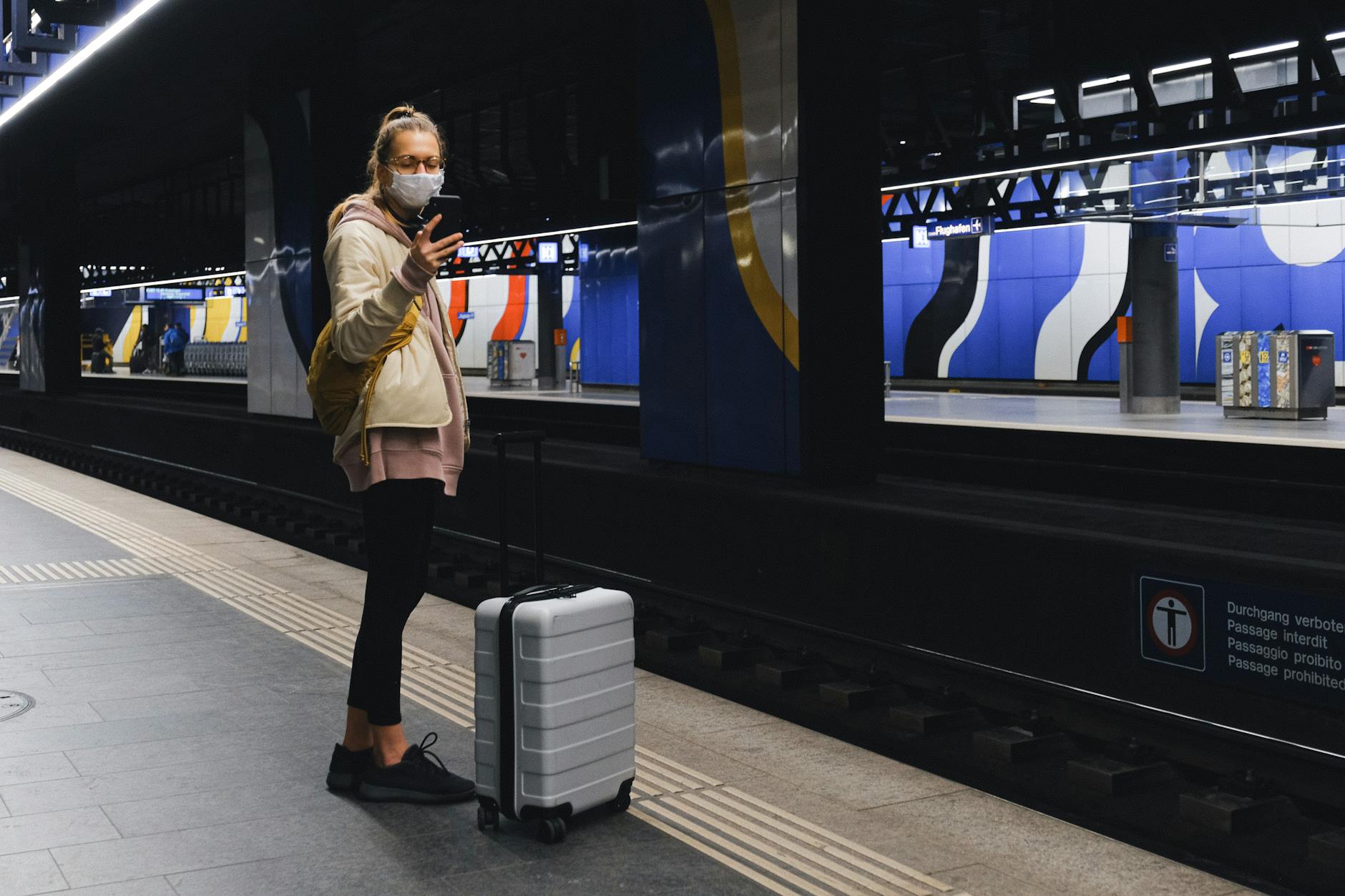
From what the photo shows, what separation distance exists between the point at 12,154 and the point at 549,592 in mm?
20645

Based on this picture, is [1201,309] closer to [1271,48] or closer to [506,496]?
[1271,48]

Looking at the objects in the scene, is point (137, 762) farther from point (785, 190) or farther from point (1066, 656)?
point (785, 190)

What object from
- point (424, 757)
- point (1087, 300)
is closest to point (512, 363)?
point (1087, 300)

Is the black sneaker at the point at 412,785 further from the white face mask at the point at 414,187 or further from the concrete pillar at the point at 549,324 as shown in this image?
the concrete pillar at the point at 549,324

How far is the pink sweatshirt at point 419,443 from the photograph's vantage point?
12.0 ft

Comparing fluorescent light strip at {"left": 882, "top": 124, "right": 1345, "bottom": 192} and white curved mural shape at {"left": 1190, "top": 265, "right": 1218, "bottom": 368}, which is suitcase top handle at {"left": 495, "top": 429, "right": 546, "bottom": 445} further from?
white curved mural shape at {"left": 1190, "top": 265, "right": 1218, "bottom": 368}

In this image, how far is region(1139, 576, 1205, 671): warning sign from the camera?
4.26m

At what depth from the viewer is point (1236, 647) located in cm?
416

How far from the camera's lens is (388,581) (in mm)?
3812

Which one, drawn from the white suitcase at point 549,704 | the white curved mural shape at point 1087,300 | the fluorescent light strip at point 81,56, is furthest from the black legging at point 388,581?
the white curved mural shape at point 1087,300

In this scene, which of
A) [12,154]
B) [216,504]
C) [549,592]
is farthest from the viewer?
[12,154]

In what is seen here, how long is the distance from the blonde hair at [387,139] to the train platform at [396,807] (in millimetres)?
1720

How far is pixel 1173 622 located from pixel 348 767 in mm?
2651

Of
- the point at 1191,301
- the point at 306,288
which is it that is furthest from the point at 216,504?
the point at 1191,301
